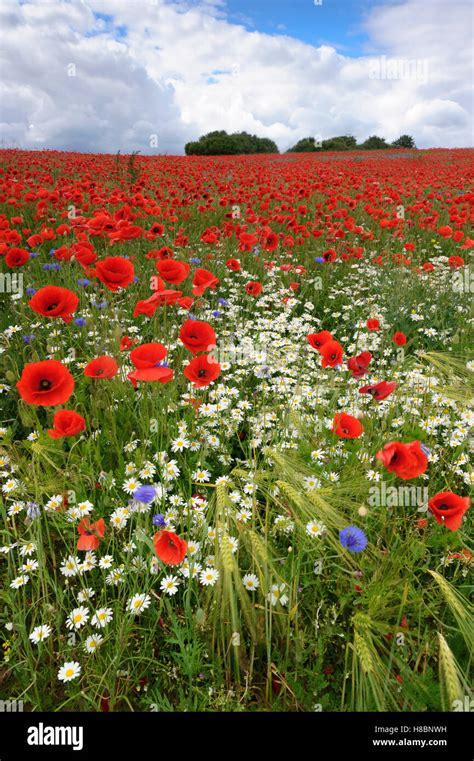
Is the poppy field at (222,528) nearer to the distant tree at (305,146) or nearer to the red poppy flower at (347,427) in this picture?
the red poppy flower at (347,427)

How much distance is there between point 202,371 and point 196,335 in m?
0.18

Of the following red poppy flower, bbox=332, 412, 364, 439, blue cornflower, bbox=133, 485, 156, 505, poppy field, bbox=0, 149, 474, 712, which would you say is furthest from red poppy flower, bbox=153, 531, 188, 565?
red poppy flower, bbox=332, 412, 364, 439

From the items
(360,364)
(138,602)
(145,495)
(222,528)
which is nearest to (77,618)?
(138,602)

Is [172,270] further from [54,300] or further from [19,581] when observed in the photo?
[19,581]

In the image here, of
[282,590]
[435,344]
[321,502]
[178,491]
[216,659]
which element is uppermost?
[435,344]

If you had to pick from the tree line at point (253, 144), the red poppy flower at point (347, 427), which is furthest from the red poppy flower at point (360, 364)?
the tree line at point (253, 144)

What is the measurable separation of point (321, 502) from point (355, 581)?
38cm

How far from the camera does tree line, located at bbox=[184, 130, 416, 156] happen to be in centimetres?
3441

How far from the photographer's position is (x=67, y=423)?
6.56 ft

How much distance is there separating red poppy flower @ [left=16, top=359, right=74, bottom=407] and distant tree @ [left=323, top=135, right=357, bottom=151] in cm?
3892
